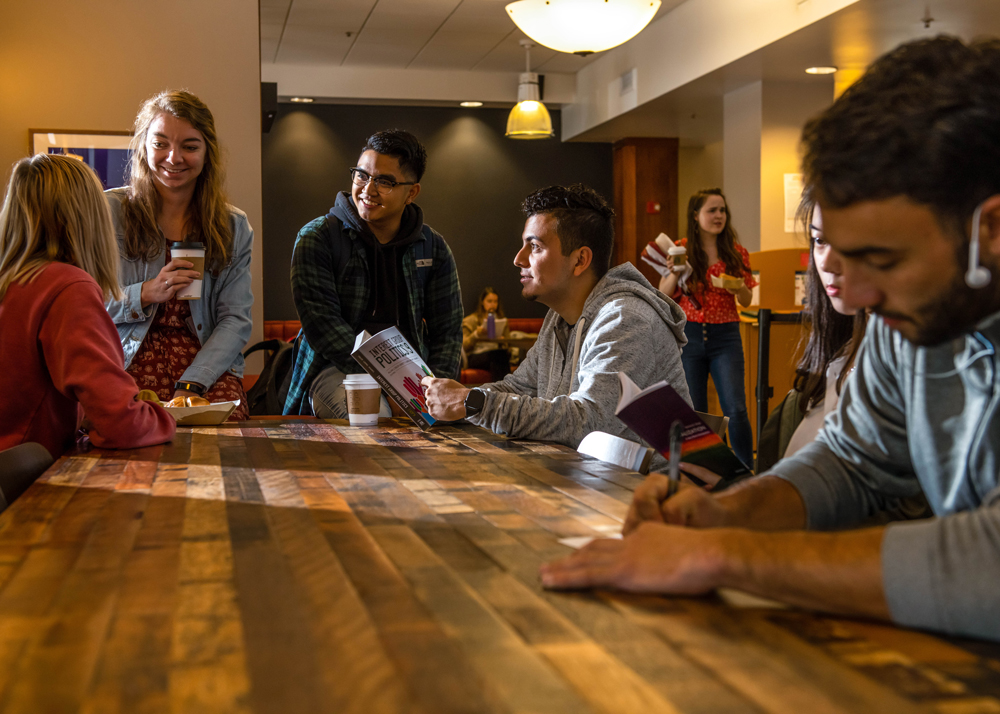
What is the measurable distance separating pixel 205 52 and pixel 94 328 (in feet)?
9.50

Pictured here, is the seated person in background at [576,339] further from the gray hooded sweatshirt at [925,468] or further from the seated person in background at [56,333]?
the gray hooded sweatshirt at [925,468]

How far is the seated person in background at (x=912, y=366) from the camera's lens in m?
0.75

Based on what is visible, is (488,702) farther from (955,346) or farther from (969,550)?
(955,346)

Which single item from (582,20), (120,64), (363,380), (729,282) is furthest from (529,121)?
(363,380)

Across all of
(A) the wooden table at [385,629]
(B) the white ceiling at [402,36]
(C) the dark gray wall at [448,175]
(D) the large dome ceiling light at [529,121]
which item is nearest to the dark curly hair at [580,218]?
(A) the wooden table at [385,629]

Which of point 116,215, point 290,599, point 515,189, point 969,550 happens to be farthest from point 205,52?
point 515,189

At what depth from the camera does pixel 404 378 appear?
6.96ft

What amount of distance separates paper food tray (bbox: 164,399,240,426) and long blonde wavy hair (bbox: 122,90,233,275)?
0.61m

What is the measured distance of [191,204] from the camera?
276 centimetres

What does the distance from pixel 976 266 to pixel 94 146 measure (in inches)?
166

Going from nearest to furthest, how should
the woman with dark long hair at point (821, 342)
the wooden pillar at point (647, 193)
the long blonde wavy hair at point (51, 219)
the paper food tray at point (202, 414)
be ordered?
the woman with dark long hair at point (821, 342) → the long blonde wavy hair at point (51, 219) → the paper food tray at point (202, 414) → the wooden pillar at point (647, 193)

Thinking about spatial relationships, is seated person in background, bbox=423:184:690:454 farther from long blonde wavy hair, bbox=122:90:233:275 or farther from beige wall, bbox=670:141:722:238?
beige wall, bbox=670:141:722:238

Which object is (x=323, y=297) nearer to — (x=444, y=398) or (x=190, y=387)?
(x=190, y=387)

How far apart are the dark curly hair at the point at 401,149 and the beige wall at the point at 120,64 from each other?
5.04 ft
